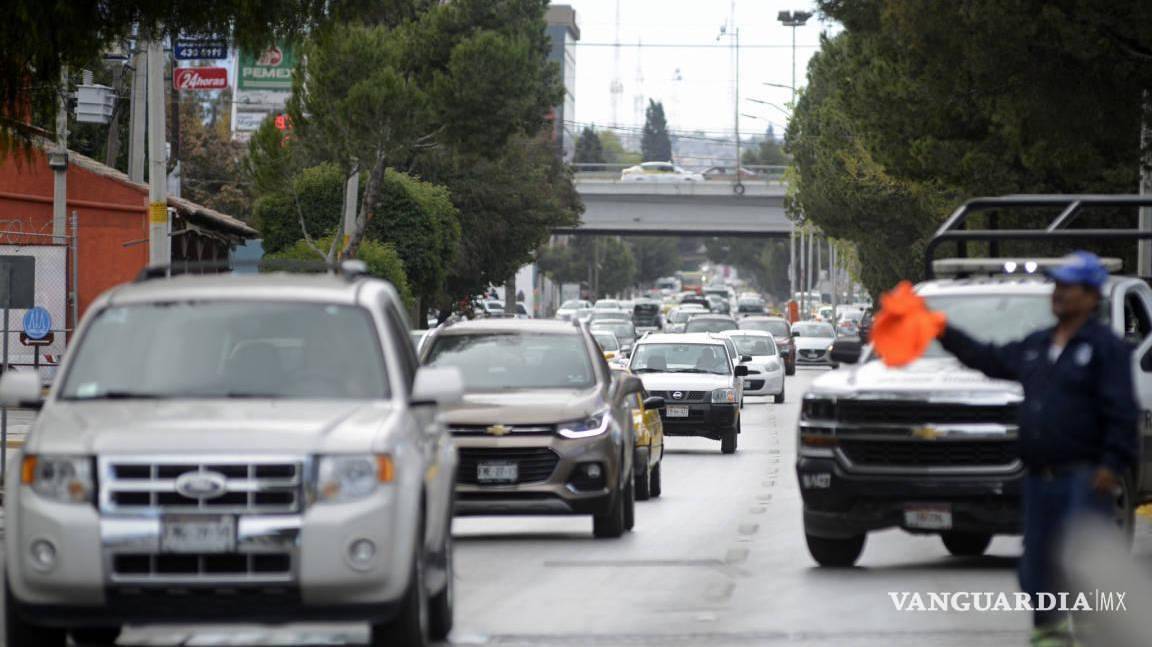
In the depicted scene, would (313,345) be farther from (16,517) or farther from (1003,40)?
(1003,40)

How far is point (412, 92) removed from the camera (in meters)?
40.4

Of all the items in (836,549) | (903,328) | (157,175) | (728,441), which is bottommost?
(728,441)

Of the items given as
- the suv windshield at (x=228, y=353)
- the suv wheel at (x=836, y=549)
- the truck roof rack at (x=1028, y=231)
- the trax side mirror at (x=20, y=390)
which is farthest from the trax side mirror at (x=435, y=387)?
the truck roof rack at (x=1028, y=231)

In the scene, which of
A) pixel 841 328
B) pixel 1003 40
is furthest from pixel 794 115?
pixel 1003 40

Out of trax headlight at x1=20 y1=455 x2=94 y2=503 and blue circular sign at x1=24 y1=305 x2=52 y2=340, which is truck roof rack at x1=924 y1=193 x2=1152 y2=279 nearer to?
trax headlight at x1=20 y1=455 x2=94 y2=503

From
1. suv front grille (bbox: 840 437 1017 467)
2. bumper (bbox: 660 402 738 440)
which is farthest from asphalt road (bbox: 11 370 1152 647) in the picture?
bumper (bbox: 660 402 738 440)

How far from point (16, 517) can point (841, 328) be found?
8020 centimetres

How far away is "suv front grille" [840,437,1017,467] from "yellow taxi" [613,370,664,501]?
5.71 meters

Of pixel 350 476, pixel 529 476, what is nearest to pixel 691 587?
pixel 529 476

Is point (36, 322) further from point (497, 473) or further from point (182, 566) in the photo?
point (182, 566)

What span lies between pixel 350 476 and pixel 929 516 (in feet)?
17.4

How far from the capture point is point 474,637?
11.3 metres

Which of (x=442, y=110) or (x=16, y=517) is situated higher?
(x=442, y=110)

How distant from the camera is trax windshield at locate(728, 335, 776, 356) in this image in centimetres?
4791
